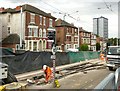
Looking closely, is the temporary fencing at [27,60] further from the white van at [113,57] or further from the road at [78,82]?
the white van at [113,57]

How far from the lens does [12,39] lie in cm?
5222

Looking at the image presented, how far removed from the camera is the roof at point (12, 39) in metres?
51.5

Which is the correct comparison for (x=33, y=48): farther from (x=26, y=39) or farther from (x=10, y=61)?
(x=10, y=61)

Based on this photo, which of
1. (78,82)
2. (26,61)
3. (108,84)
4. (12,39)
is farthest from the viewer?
(12,39)

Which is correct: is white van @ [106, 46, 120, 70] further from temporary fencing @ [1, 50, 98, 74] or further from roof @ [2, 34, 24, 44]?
roof @ [2, 34, 24, 44]

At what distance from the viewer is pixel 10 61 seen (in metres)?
19.3

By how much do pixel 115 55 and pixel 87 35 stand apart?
7504 centimetres

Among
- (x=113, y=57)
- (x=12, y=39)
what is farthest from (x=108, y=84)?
Answer: (x=12, y=39)

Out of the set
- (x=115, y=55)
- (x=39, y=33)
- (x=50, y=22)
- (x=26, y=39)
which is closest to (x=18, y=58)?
(x=115, y=55)

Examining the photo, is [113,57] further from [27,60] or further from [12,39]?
[12,39]

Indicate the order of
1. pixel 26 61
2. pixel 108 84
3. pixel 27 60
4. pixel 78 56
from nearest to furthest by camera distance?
pixel 108 84 → pixel 26 61 → pixel 27 60 → pixel 78 56

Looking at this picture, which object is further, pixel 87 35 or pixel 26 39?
pixel 87 35

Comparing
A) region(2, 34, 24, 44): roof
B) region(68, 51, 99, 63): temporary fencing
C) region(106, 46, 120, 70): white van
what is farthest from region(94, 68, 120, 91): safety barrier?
region(2, 34, 24, 44): roof

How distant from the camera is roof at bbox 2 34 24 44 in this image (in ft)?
169
